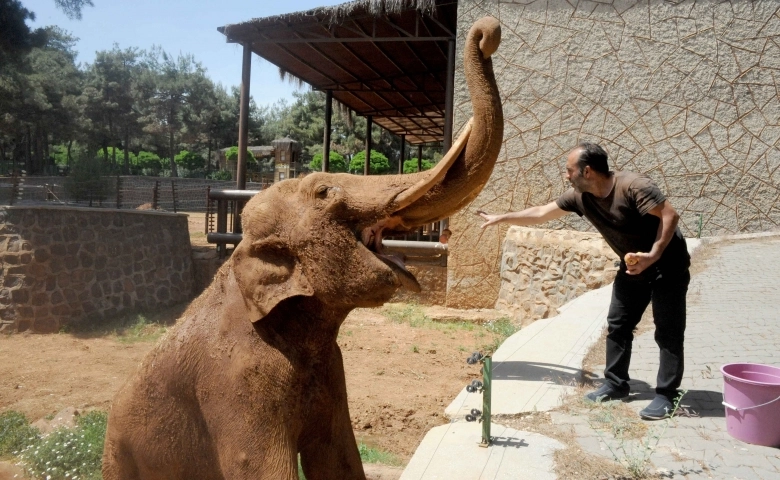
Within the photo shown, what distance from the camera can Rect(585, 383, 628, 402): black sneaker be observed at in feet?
13.2

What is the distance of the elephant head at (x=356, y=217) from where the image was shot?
1960 mm

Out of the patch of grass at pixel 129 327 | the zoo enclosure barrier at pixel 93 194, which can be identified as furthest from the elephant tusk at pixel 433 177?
the zoo enclosure barrier at pixel 93 194

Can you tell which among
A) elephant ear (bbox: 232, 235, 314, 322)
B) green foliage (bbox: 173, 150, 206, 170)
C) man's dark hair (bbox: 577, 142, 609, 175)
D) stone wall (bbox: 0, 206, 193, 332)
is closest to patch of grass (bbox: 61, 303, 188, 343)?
stone wall (bbox: 0, 206, 193, 332)

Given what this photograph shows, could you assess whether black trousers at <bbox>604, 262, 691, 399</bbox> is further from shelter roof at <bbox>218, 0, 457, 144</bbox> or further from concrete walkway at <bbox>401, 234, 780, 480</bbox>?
shelter roof at <bbox>218, 0, 457, 144</bbox>

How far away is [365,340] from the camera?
9.44 meters

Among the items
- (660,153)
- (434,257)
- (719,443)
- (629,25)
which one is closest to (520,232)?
(434,257)

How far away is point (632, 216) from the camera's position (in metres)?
3.64

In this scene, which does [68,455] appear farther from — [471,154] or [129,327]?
[129,327]

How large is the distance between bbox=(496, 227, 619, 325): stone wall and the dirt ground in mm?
885

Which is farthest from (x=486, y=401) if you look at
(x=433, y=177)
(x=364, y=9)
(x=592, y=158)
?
(x=364, y=9)

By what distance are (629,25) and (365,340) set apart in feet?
21.9

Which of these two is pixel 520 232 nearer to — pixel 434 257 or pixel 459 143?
pixel 434 257

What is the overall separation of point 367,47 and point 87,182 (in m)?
10.2

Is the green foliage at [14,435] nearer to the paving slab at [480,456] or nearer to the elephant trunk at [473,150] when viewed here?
the paving slab at [480,456]
